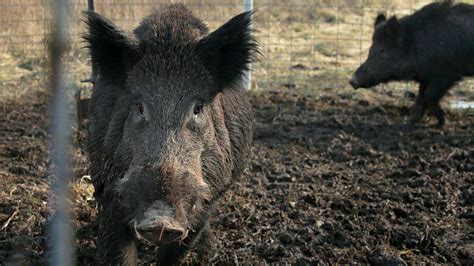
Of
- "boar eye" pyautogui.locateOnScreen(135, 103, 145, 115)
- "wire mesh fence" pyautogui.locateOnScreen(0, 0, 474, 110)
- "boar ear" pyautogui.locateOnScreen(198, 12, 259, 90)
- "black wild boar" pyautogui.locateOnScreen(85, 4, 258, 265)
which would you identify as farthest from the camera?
"wire mesh fence" pyautogui.locateOnScreen(0, 0, 474, 110)

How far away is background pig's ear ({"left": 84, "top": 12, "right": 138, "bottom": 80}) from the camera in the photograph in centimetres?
366

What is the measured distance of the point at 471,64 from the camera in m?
8.52

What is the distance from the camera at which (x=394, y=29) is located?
8891 mm

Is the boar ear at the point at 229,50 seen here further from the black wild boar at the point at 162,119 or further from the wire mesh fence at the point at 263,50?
the wire mesh fence at the point at 263,50

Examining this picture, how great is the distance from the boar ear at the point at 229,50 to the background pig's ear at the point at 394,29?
5138mm

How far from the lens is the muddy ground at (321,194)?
15.0ft

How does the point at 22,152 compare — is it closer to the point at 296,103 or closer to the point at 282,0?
the point at 296,103

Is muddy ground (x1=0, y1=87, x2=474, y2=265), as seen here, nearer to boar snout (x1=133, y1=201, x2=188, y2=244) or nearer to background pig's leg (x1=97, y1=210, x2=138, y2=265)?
background pig's leg (x1=97, y1=210, x2=138, y2=265)

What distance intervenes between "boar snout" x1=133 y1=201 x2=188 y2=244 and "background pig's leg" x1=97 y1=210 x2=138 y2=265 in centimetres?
84

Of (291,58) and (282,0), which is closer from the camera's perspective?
(291,58)

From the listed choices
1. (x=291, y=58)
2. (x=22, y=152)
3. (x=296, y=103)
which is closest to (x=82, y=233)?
(x=22, y=152)

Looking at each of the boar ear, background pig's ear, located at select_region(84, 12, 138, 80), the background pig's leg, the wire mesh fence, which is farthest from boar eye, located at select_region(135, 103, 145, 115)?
the wire mesh fence

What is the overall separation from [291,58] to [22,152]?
6119 millimetres

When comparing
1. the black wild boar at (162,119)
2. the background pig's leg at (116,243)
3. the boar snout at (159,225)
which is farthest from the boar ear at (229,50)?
the boar snout at (159,225)
